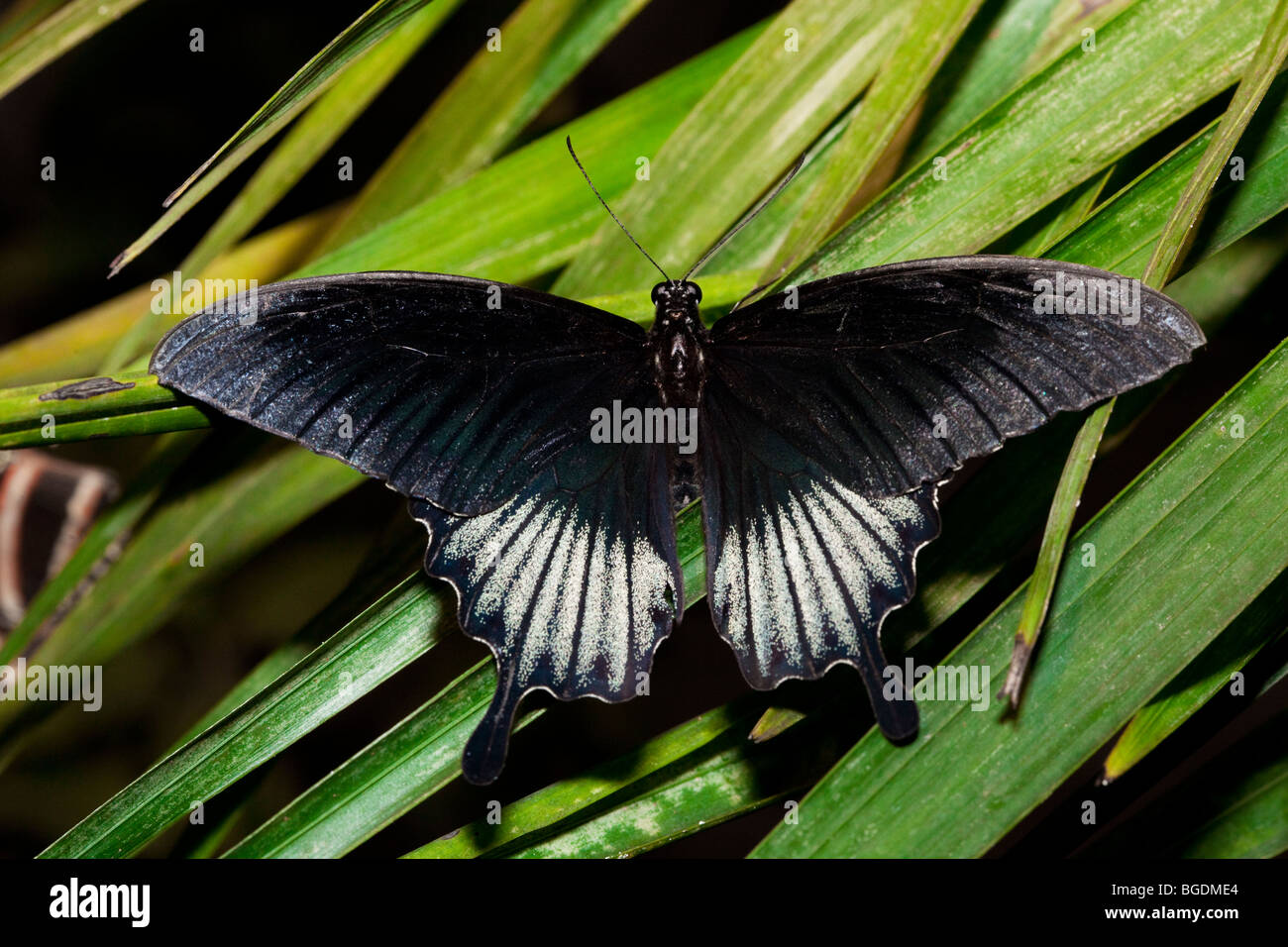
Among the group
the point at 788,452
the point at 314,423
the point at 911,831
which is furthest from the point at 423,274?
the point at 911,831

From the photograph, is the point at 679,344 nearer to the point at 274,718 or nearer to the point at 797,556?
the point at 797,556

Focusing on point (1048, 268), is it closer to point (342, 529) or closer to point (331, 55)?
point (331, 55)

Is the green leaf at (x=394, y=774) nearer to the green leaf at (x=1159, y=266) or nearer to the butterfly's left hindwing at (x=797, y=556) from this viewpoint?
the butterfly's left hindwing at (x=797, y=556)

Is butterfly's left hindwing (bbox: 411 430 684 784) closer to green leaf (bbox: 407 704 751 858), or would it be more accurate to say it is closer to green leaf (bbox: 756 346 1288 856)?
green leaf (bbox: 407 704 751 858)

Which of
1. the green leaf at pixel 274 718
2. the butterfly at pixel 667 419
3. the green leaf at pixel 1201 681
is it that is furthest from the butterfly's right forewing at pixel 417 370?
the green leaf at pixel 1201 681

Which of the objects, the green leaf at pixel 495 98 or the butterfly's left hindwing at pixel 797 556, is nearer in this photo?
the butterfly's left hindwing at pixel 797 556

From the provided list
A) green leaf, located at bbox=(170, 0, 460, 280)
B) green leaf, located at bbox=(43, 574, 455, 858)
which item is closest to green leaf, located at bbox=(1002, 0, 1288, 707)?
green leaf, located at bbox=(43, 574, 455, 858)
